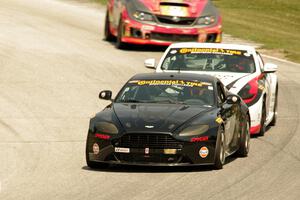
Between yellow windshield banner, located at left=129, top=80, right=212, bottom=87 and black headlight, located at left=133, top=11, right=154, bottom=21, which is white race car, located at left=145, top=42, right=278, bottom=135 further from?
black headlight, located at left=133, top=11, right=154, bottom=21

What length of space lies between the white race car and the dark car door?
2.07 m

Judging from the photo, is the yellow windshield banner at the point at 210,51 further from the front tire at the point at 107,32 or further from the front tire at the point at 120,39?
the front tire at the point at 107,32

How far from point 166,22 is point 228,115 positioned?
496 inches

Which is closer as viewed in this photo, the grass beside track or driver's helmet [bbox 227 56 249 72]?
driver's helmet [bbox 227 56 249 72]

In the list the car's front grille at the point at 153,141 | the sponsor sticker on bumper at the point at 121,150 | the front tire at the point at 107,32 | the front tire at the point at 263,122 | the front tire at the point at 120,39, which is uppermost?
the car's front grille at the point at 153,141

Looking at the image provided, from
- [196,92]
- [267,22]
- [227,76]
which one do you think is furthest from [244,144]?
[267,22]

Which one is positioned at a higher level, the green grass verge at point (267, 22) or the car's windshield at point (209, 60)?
the car's windshield at point (209, 60)

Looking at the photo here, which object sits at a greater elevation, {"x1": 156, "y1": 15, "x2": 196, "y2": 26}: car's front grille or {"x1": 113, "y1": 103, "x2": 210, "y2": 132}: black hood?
{"x1": 113, "y1": 103, "x2": 210, "y2": 132}: black hood

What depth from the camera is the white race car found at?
17797mm

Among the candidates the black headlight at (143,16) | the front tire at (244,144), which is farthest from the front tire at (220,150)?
the black headlight at (143,16)

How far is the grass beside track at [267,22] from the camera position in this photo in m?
32.1

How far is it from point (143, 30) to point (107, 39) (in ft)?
10.2

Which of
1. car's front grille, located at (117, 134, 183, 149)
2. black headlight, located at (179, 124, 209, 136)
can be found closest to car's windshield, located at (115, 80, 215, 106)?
black headlight, located at (179, 124, 209, 136)

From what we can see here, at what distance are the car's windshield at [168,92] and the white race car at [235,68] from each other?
2322 millimetres
